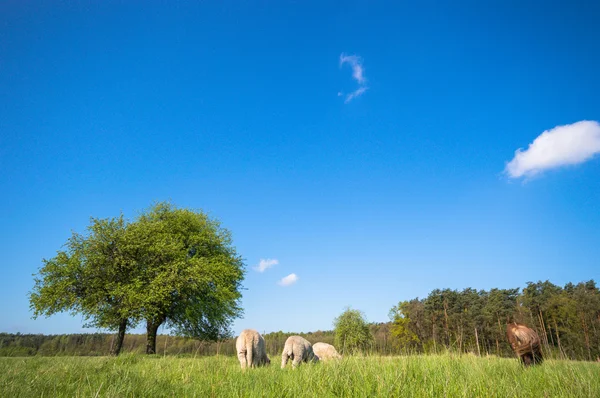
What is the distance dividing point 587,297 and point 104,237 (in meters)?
65.8

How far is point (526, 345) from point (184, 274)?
2694 centimetres

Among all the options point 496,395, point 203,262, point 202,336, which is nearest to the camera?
point 496,395

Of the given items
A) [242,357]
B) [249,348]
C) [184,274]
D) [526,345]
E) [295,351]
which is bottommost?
[242,357]

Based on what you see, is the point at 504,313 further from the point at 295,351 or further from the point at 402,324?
Result: the point at 295,351

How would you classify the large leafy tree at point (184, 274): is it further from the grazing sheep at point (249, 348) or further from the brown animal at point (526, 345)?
the brown animal at point (526, 345)

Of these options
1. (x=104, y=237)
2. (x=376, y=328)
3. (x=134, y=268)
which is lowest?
(x=376, y=328)

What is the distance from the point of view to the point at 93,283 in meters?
26.9

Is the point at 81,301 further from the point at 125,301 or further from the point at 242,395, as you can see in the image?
the point at 242,395

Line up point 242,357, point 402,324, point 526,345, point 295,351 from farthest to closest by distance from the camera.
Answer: point 402,324 → point 295,351 → point 242,357 → point 526,345

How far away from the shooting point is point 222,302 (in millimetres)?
32781

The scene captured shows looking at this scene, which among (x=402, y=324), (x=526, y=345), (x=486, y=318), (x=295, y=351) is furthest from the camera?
(x=402, y=324)

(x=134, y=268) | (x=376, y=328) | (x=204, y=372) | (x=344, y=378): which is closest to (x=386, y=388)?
(x=344, y=378)

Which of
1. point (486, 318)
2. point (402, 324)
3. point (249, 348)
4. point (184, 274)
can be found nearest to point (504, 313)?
point (486, 318)

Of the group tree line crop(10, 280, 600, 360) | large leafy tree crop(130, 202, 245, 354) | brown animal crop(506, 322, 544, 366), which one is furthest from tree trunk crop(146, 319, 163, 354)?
brown animal crop(506, 322, 544, 366)
